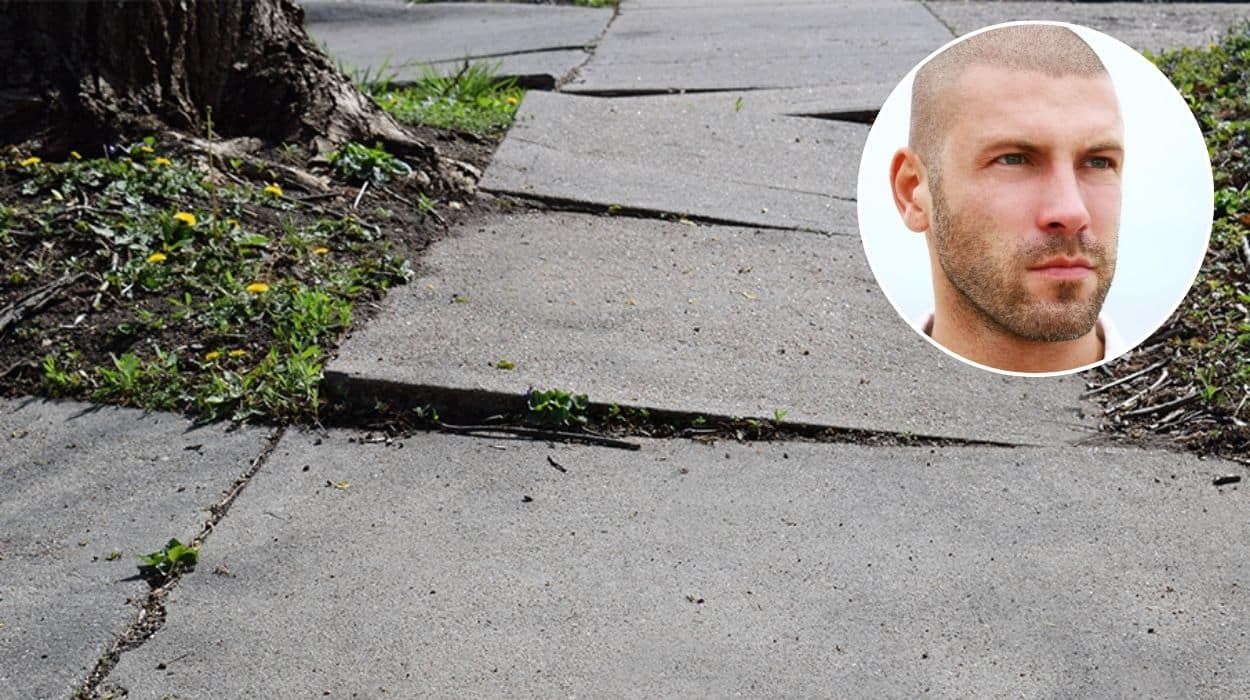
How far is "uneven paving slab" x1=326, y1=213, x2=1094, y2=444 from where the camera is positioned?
443cm

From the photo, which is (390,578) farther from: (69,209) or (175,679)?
(69,209)

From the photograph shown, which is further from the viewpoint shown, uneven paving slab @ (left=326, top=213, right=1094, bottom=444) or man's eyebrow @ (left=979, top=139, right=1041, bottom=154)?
uneven paving slab @ (left=326, top=213, right=1094, bottom=444)

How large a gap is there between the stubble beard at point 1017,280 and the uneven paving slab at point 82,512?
227 centimetres

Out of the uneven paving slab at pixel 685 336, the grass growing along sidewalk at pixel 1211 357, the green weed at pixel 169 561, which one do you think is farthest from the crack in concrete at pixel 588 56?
the green weed at pixel 169 561

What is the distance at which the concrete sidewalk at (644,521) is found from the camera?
3.31 m

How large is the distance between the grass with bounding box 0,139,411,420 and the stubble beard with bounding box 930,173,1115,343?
2.89 meters

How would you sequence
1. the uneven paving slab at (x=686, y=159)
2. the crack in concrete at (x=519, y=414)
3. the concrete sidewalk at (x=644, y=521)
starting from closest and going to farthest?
the concrete sidewalk at (x=644, y=521)
the crack in concrete at (x=519, y=414)
the uneven paving slab at (x=686, y=159)

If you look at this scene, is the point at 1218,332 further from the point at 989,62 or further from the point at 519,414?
the point at 989,62

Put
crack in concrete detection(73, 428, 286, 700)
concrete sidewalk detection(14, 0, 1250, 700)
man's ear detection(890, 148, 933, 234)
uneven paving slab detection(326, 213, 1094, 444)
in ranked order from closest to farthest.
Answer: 1. man's ear detection(890, 148, 933, 234)
2. crack in concrete detection(73, 428, 286, 700)
3. concrete sidewalk detection(14, 0, 1250, 700)
4. uneven paving slab detection(326, 213, 1094, 444)

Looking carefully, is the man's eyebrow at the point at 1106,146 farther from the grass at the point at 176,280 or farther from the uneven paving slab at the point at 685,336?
the grass at the point at 176,280

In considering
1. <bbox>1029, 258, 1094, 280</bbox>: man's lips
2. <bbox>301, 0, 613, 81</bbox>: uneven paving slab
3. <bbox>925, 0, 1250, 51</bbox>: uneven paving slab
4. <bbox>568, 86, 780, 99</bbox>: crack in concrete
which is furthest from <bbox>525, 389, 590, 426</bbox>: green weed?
<bbox>925, 0, 1250, 51</bbox>: uneven paving slab

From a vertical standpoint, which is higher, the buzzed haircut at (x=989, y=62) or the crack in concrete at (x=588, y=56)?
the buzzed haircut at (x=989, y=62)

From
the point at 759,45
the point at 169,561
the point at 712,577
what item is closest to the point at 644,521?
the point at 712,577

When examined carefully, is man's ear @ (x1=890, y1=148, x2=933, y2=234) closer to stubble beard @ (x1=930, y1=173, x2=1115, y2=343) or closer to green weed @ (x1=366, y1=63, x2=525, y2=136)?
stubble beard @ (x1=930, y1=173, x2=1115, y2=343)
